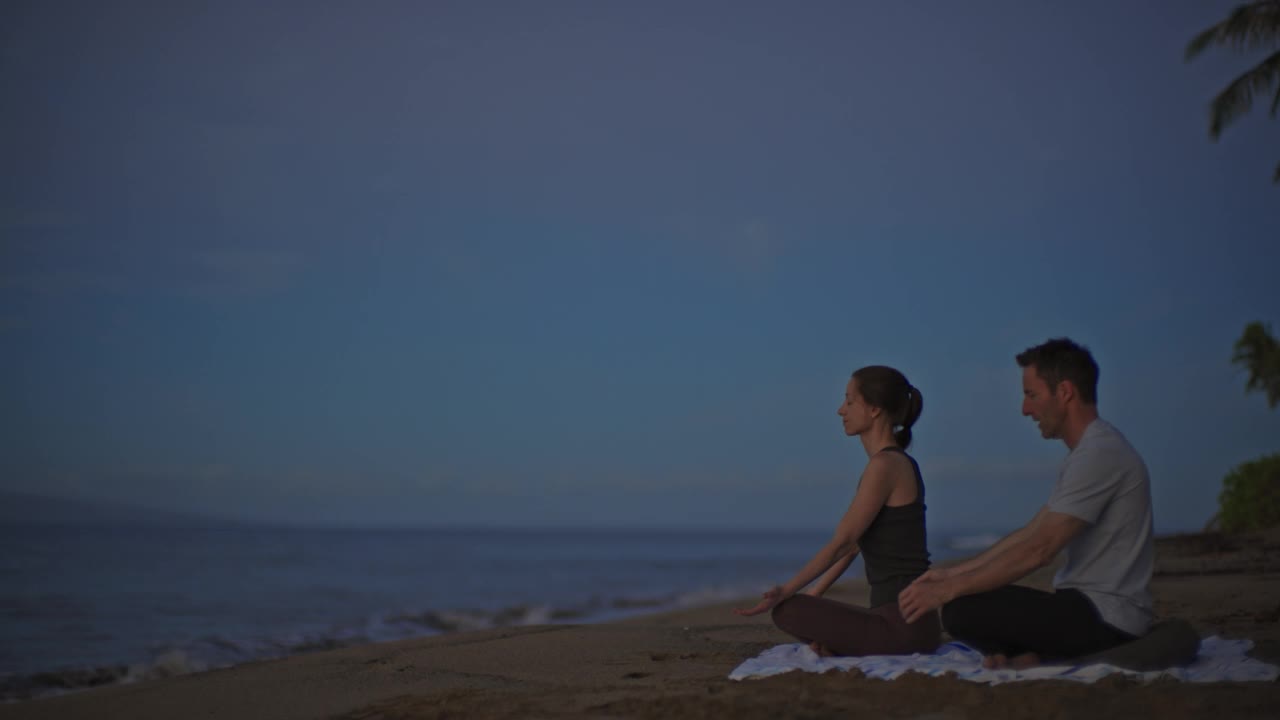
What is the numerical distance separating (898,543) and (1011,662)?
25.3 inches

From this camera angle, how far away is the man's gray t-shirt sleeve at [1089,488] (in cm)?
340

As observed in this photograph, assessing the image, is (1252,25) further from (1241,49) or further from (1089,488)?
(1089,488)

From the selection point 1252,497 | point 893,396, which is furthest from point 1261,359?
point 893,396

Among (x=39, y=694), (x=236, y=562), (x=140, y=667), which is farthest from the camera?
(x=236, y=562)

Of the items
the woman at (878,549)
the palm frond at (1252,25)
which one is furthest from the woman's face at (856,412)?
the palm frond at (1252,25)

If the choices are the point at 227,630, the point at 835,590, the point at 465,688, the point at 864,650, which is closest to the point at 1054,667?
the point at 864,650

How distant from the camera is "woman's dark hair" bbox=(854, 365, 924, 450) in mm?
4160

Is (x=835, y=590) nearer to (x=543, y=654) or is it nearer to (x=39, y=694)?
(x=543, y=654)

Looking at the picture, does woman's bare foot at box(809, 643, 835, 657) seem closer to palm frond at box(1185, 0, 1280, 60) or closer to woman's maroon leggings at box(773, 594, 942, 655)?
woman's maroon leggings at box(773, 594, 942, 655)

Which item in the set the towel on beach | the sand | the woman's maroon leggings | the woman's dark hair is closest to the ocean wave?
the sand

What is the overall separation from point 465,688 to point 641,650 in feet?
5.00

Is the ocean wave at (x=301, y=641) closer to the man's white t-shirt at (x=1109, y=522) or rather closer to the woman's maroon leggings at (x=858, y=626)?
the woman's maroon leggings at (x=858, y=626)

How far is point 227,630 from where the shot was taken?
11.8 metres

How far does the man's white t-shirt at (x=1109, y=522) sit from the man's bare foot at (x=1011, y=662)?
0.33 meters
